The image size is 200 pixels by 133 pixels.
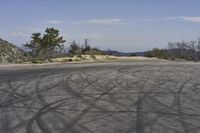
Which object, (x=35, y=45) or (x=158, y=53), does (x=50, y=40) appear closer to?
(x=35, y=45)

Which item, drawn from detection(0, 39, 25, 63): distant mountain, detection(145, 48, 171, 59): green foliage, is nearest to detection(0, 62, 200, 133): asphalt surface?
detection(0, 39, 25, 63): distant mountain

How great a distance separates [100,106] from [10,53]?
147 ft

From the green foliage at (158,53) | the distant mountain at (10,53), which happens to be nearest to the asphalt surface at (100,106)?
the distant mountain at (10,53)

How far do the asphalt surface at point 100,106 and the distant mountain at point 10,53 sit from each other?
3190 cm

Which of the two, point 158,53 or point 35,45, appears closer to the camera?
point 35,45

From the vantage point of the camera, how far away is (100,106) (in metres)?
12.8

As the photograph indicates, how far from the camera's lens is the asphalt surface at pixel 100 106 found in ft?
33.0

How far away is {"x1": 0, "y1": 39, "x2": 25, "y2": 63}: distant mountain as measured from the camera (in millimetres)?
51000

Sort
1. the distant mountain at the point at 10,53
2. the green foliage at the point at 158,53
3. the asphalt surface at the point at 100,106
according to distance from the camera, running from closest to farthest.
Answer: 1. the asphalt surface at the point at 100,106
2. the distant mountain at the point at 10,53
3. the green foliage at the point at 158,53

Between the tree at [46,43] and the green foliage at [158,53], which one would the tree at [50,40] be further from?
the green foliage at [158,53]

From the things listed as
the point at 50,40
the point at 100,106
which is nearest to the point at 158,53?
the point at 50,40

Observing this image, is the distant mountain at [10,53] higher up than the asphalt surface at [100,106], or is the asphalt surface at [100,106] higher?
the distant mountain at [10,53]

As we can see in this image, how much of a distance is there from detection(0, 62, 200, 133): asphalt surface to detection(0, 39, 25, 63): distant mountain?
3190cm

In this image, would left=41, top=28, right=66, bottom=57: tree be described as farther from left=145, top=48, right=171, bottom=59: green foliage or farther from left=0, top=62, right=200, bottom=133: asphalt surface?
left=0, top=62, right=200, bottom=133: asphalt surface
